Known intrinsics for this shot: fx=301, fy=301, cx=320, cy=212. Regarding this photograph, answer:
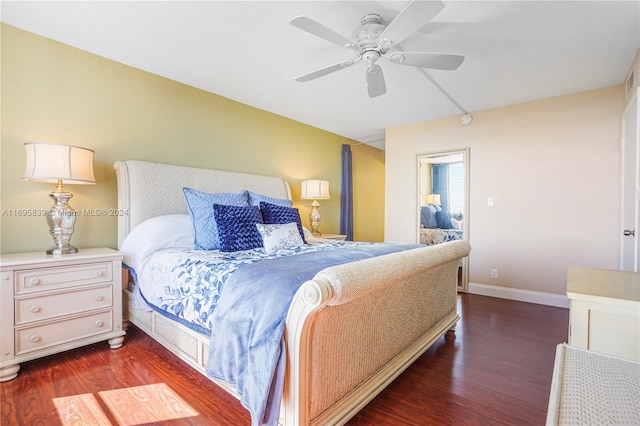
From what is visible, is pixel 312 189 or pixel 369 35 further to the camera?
pixel 312 189

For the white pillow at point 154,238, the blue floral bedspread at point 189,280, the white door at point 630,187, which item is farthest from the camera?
the white door at point 630,187

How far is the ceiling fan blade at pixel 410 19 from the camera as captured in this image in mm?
1507

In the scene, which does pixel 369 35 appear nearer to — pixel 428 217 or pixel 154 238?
pixel 154 238

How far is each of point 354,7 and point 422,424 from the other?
245 centimetres

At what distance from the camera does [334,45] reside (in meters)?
2.40

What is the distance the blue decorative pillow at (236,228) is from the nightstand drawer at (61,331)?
1022mm

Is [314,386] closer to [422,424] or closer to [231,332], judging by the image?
[231,332]

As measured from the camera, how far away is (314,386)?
1.27 metres

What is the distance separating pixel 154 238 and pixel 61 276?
60 centimetres

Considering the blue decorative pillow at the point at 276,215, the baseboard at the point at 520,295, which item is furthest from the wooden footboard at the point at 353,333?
the baseboard at the point at 520,295

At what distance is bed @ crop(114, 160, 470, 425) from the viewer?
118 cm

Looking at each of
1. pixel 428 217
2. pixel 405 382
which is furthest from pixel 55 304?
pixel 428 217

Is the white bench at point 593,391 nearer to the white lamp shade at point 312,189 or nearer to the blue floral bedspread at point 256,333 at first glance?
the blue floral bedspread at point 256,333

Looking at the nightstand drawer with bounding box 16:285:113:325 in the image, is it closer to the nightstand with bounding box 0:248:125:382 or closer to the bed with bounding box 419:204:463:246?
the nightstand with bounding box 0:248:125:382
